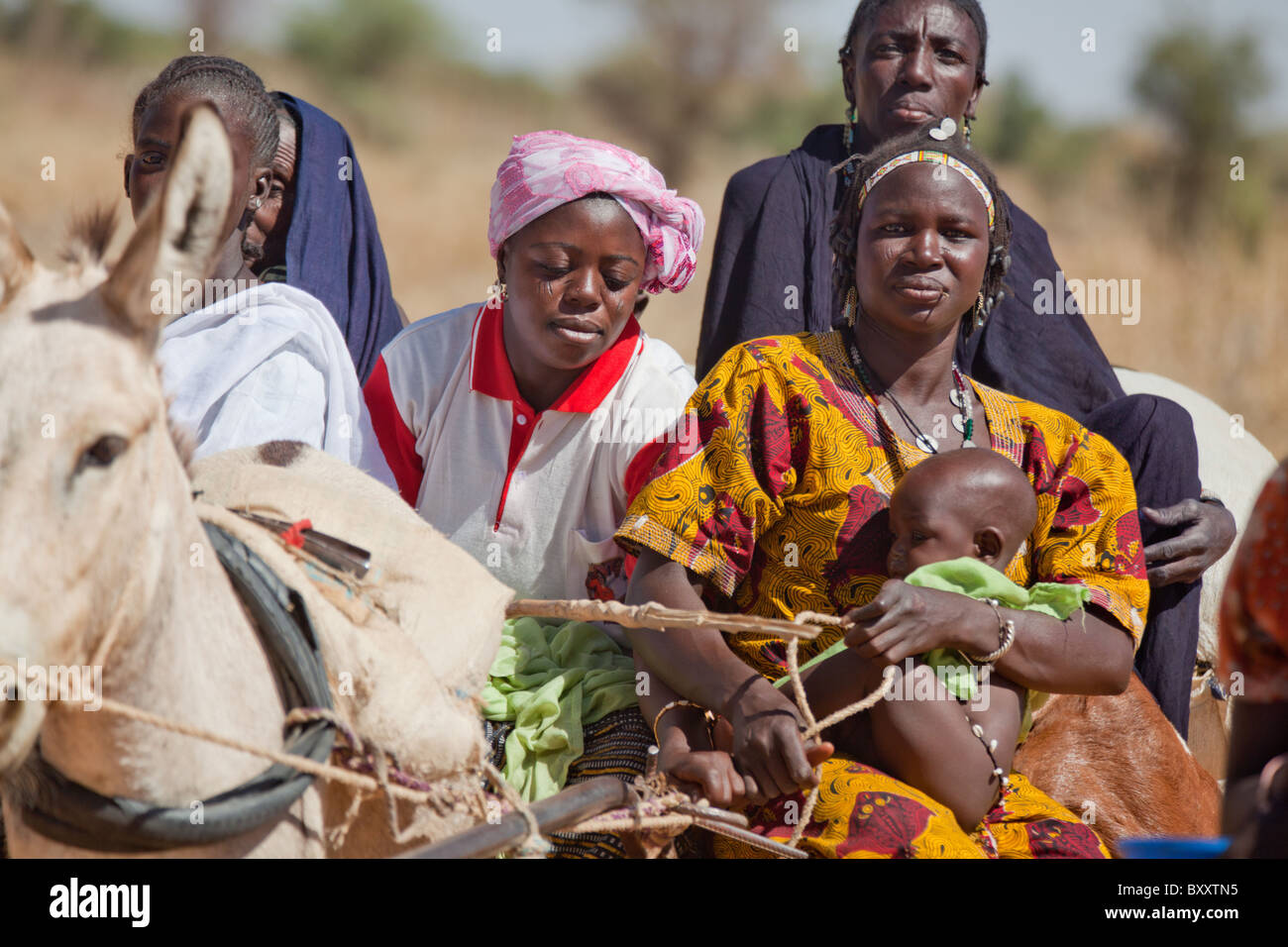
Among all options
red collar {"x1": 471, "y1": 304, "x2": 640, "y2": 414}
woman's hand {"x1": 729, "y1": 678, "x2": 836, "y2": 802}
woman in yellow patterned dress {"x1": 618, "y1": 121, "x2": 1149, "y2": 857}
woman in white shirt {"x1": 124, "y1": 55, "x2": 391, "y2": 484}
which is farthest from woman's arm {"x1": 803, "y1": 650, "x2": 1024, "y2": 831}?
woman in white shirt {"x1": 124, "y1": 55, "x2": 391, "y2": 484}

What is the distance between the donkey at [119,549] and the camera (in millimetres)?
1716

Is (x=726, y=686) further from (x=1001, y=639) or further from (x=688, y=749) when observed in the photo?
(x=1001, y=639)

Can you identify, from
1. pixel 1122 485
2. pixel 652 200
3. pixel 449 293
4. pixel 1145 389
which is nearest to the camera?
pixel 1122 485

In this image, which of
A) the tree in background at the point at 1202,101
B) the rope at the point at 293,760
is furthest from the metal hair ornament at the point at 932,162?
the tree in background at the point at 1202,101

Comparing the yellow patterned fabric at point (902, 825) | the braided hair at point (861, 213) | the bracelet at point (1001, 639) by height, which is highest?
the braided hair at point (861, 213)

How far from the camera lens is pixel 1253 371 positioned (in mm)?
10375

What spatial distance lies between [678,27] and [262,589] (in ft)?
90.4

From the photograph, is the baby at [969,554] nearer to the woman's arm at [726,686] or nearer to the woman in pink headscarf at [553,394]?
the woman's arm at [726,686]

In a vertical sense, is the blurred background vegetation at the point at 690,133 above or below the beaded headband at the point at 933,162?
above

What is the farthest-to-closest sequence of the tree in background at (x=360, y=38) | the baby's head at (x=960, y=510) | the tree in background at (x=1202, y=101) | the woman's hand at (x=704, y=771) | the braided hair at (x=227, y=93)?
the tree in background at (x=360, y=38), the tree in background at (x=1202, y=101), the braided hair at (x=227, y=93), the baby's head at (x=960, y=510), the woman's hand at (x=704, y=771)

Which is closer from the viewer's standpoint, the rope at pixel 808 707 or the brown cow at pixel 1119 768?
the rope at pixel 808 707

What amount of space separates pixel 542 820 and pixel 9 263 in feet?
4.08
